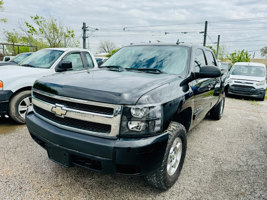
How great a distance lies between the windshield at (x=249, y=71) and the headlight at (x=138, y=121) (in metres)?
9.90

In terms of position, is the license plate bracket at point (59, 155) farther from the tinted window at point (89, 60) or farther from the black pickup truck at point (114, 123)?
the tinted window at point (89, 60)

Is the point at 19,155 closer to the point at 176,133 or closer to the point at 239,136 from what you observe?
the point at 176,133

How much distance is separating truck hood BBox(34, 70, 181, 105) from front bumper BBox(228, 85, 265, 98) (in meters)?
8.20

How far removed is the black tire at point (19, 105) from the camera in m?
4.30

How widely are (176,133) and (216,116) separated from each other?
12.2 feet

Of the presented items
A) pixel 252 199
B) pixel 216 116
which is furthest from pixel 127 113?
pixel 216 116

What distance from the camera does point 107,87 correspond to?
208 centimetres

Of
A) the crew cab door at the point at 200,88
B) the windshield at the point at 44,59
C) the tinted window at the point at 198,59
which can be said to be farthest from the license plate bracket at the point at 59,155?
the windshield at the point at 44,59

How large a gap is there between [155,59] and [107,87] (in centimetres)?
137

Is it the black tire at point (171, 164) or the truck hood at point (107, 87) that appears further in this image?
the black tire at point (171, 164)

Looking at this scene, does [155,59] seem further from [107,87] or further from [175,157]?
[175,157]

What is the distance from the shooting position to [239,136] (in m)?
4.54

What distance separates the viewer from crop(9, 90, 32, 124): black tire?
4305mm

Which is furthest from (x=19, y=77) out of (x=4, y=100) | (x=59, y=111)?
(x=59, y=111)
